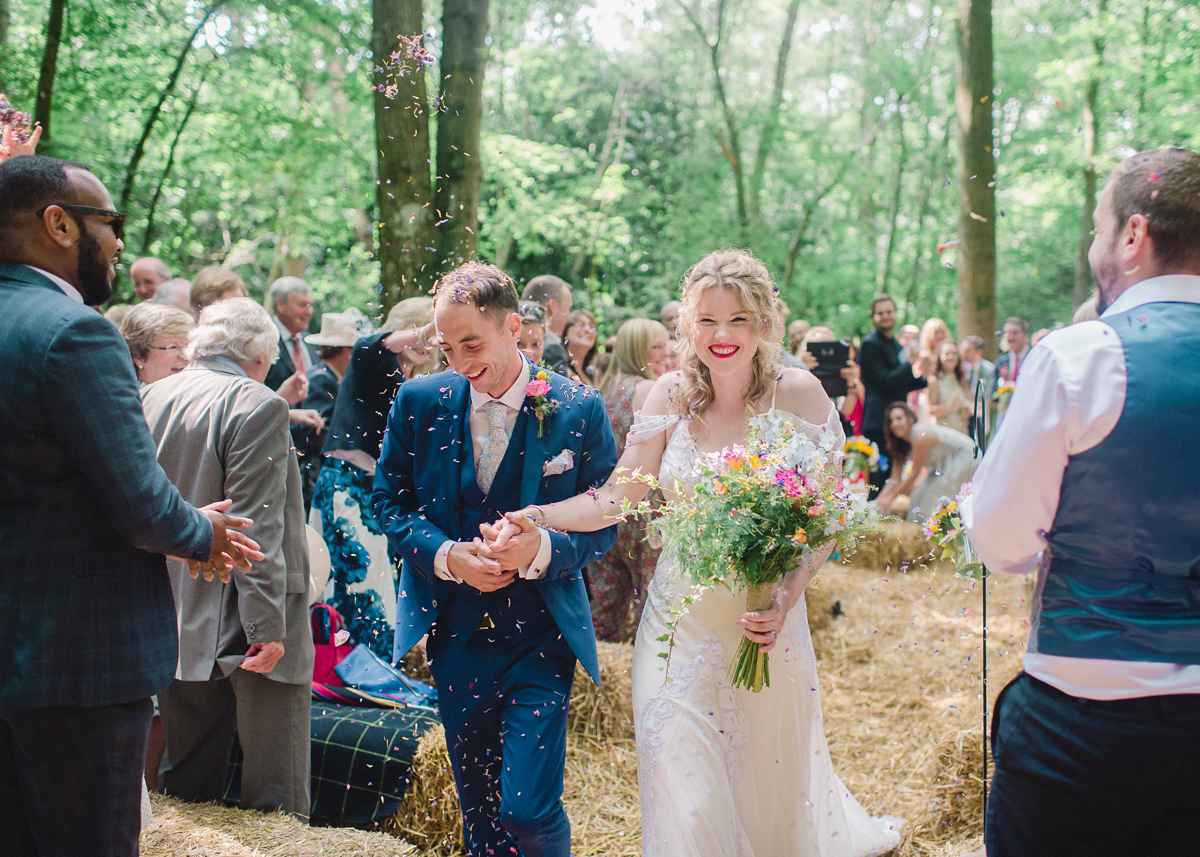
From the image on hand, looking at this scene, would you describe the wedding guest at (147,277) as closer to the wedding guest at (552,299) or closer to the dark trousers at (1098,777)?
the wedding guest at (552,299)

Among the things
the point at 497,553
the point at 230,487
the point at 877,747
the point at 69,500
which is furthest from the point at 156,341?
the point at 877,747

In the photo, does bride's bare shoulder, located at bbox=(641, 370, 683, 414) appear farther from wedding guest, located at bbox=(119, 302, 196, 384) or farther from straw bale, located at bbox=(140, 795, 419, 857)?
wedding guest, located at bbox=(119, 302, 196, 384)

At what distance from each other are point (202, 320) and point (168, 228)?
9737 mm

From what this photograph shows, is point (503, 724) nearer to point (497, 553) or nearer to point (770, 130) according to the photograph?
point (497, 553)

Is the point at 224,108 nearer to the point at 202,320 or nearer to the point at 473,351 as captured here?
the point at 202,320

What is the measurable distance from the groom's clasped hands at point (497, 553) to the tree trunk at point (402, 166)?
3.72 meters

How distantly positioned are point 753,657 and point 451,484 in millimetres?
1238

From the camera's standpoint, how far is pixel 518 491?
10.8 ft

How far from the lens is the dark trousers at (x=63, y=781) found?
7.59 ft

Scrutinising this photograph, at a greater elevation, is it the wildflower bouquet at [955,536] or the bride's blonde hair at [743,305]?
the bride's blonde hair at [743,305]

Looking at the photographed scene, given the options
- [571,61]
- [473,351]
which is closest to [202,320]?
[473,351]

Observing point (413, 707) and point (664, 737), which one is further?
point (413, 707)

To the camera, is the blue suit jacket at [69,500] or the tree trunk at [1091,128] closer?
the blue suit jacket at [69,500]

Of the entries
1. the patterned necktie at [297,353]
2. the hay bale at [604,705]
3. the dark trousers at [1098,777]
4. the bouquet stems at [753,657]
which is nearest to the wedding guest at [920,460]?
the hay bale at [604,705]
